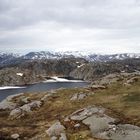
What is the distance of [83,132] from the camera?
40000 millimetres

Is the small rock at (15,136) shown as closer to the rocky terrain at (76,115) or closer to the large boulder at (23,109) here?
the rocky terrain at (76,115)

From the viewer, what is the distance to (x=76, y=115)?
151ft

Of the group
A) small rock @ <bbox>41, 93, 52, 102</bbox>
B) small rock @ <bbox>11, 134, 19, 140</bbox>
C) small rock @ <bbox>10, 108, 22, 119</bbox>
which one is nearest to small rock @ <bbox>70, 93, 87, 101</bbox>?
small rock @ <bbox>41, 93, 52, 102</bbox>

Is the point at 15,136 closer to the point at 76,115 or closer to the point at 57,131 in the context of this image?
the point at 57,131

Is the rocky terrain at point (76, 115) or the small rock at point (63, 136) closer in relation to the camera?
the small rock at point (63, 136)

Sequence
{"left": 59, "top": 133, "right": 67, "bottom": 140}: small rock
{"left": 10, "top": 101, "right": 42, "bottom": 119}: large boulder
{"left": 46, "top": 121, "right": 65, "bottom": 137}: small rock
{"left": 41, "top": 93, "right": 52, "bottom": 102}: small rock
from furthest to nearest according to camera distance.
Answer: {"left": 41, "top": 93, "right": 52, "bottom": 102}: small rock
{"left": 10, "top": 101, "right": 42, "bottom": 119}: large boulder
{"left": 46, "top": 121, "right": 65, "bottom": 137}: small rock
{"left": 59, "top": 133, "right": 67, "bottom": 140}: small rock

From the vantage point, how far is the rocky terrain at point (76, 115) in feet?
130

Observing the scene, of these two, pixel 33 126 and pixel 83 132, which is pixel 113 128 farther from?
pixel 33 126

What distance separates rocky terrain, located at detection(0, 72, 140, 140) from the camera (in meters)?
39.7

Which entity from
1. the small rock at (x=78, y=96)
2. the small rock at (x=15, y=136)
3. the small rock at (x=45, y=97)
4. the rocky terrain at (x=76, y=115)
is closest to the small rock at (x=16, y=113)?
the rocky terrain at (x=76, y=115)

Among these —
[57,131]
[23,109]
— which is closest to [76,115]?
[57,131]

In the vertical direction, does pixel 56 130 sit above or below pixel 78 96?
below

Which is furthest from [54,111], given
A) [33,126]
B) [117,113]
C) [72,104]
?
[117,113]

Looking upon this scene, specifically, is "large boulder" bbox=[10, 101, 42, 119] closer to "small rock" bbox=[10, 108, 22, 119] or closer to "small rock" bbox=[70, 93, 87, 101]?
"small rock" bbox=[10, 108, 22, 119]
